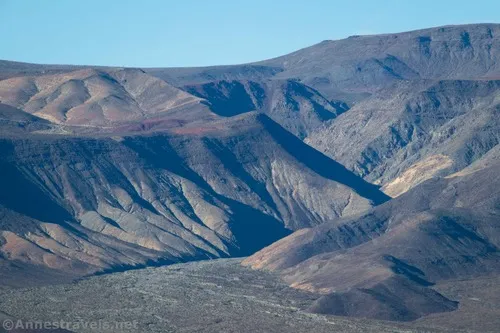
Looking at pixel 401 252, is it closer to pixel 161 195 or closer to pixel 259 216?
pixel 259 216

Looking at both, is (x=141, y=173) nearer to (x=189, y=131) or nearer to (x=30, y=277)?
(x=189, y=131)

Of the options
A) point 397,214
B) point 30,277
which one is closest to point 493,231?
point 397,214

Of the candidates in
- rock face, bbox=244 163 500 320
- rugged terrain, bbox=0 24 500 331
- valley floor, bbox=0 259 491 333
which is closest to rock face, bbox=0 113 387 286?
rugged terrain, bbox=0 24 500 331

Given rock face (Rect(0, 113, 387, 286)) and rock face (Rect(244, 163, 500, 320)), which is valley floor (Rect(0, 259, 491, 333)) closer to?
rock face (Rect(244, 163, 500, 320))

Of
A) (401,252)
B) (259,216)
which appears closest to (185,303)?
(401,252)

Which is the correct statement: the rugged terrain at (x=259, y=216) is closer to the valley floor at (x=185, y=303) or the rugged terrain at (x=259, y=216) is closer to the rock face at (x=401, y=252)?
the rock face at (x=401, y=252)

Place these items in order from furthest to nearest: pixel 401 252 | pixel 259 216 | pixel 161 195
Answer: pixel 259 216
pixel 161 195
pixel 401 252
